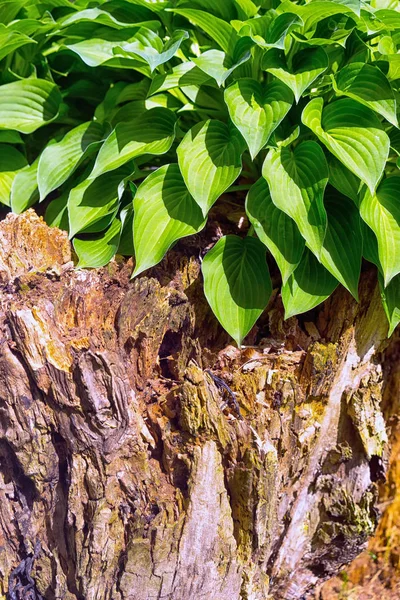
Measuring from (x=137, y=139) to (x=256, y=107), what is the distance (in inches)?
20.2

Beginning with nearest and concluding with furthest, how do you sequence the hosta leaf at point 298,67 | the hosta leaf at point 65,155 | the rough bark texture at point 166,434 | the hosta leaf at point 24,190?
the rough bark texture at point 166,434
the hosta leaf at point 298,67
the hosta leaf at point 65,155
the hosta leaf at point 24,190

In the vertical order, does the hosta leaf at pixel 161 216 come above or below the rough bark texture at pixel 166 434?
above

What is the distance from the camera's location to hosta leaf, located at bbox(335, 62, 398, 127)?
2.04 metres

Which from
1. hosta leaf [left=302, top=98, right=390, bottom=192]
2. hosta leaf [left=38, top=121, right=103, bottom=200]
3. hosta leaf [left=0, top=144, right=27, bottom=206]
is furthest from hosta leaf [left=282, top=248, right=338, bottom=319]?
hosta leaf [left=0, top=144, right=27, bottom=206]

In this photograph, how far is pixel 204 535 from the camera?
194cm

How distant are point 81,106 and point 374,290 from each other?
5.82ft

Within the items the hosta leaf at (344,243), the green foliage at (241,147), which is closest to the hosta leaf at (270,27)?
the green foliage at (241,147)

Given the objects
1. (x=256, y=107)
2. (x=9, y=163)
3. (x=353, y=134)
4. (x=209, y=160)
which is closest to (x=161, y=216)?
(x=209, y=160)

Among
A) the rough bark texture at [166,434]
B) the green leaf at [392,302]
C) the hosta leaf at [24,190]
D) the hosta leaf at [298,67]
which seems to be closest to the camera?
the rough bark texture at [166,434]

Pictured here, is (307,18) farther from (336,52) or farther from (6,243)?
(6,243)

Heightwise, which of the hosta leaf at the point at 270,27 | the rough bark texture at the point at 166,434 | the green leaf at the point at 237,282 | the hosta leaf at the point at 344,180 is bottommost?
the rough bark texture at the point at 166,434

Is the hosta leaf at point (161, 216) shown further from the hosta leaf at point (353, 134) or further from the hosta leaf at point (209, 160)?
the hosta leaf at point (353, 134)

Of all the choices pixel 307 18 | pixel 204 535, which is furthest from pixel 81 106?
pixel 204 535

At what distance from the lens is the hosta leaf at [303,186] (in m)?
1.98
